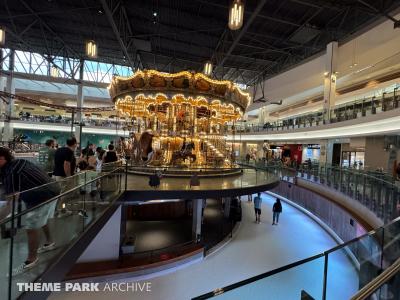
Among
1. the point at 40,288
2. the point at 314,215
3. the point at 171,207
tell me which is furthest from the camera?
the point at 314,215

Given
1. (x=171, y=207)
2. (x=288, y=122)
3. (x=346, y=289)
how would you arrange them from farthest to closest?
(x=288, y=122), (x=171, y=207), (x=346, y=289)

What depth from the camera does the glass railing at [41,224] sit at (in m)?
2.47

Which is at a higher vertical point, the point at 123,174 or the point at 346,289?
the point at 123,174

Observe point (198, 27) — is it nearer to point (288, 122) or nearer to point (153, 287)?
point (288, 122)

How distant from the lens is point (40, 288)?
115 inches

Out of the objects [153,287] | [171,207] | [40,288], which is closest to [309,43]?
[171,207]

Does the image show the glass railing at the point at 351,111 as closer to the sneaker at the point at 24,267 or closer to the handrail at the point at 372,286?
the handrail at the point at 372,286

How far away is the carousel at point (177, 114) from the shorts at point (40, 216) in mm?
6800

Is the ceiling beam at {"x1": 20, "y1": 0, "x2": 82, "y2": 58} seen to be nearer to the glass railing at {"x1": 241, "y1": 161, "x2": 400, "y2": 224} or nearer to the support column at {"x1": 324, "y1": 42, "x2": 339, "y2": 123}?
the glass railing at {"x1": 241, "y1": 161, "x2": 400, "y2": 224}

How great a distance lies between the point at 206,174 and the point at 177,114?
12.2ft

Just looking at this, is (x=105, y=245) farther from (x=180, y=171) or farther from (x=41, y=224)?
(x=41, y=224)

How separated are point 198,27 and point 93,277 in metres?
14.6

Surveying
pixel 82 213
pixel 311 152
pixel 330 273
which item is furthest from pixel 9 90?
pixel 311 152

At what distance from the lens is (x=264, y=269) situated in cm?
784
